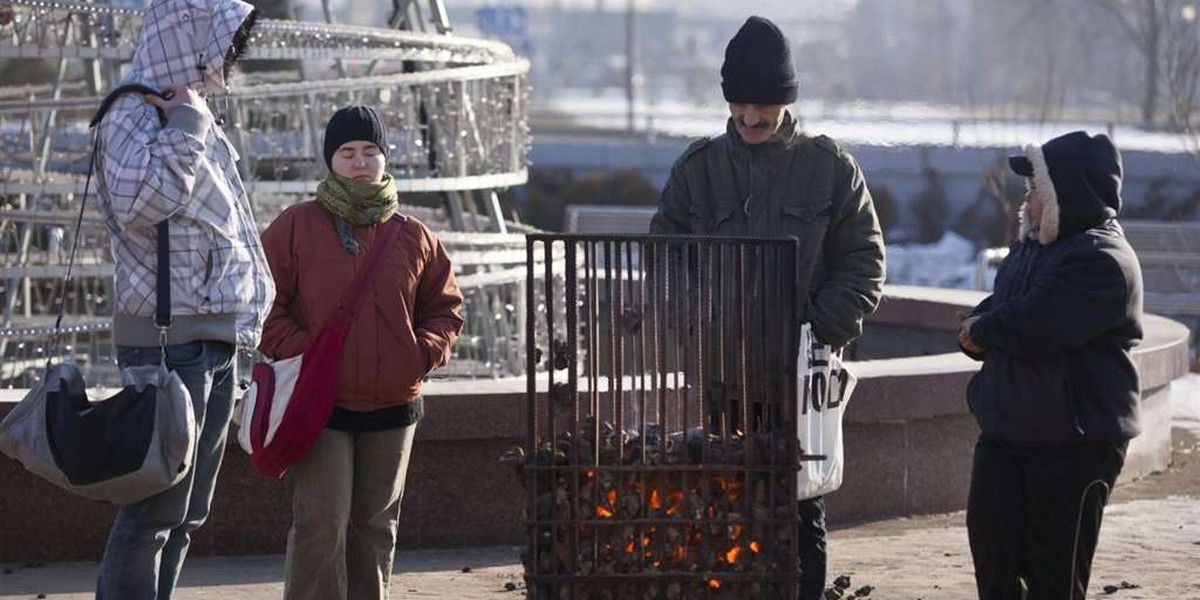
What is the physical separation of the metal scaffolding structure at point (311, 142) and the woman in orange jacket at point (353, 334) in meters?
4.15

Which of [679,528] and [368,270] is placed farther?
[368,270]

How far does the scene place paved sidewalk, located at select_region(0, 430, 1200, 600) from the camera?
8.48 metres

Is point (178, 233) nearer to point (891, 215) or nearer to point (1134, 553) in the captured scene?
point (1134, 553)

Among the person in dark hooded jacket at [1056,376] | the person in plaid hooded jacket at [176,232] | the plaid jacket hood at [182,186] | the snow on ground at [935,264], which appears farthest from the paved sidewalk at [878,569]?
the snow on ground at [935,264]

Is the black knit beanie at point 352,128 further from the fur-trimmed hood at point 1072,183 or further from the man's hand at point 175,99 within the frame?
the fur-trimmed hood at point 1072,183

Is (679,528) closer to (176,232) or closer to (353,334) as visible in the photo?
(353,334)

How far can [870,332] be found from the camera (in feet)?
47.3

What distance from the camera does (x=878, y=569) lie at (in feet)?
29.4

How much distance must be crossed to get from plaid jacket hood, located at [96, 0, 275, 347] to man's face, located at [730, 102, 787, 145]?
1.50 m

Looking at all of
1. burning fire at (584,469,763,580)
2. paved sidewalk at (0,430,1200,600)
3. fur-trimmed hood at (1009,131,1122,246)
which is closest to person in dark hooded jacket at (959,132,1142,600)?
fur-trimmed hood at (1009,131,1122,246)

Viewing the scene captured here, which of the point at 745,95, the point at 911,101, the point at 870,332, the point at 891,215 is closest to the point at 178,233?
the point at 745,95

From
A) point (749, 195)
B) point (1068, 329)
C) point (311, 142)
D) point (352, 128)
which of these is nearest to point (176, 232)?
point (352, 128)

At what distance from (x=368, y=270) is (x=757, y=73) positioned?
128cm

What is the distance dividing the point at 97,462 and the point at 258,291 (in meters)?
0.67
